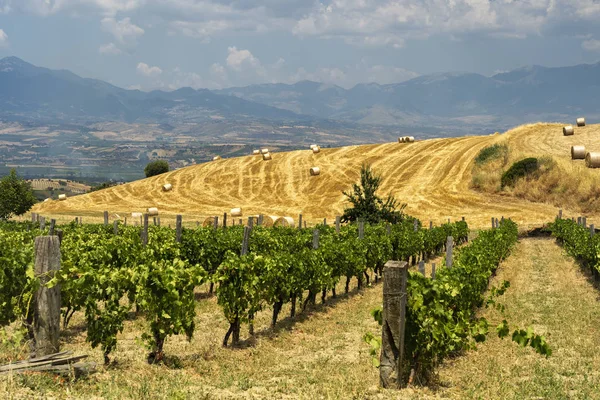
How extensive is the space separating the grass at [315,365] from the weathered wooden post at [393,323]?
27 centimetres

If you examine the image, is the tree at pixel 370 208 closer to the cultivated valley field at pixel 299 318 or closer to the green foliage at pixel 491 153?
the cultivated valley field at pixel 299 318

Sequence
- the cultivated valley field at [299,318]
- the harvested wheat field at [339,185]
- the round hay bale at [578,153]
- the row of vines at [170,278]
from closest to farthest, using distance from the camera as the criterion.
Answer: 1. the cultivated valley field at [299,318]
2. the row of vines at [170,278]
3. the harvested wheat field at [339,185]
4. the round hay bale at [578,153]

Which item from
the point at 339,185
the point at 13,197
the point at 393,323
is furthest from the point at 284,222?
the point at 393,323

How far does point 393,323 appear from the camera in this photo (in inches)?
362

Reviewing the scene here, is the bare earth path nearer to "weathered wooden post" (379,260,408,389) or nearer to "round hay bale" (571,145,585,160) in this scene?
"weathered wooden post" (379,260,408,389)

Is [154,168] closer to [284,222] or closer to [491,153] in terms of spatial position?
[491,153]

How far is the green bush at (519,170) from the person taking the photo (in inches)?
2276

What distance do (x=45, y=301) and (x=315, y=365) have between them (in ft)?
16.4

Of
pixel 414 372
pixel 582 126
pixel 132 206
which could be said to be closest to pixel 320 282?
pixel 414 372

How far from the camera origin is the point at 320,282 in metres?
17.8

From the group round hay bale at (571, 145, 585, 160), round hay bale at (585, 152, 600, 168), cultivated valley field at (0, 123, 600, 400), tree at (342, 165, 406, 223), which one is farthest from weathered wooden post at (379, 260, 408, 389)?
round hay bale at (571, 145, 585, 160)

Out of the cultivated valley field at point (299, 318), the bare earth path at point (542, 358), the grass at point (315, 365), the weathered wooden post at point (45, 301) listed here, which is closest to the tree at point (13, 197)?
the cultivated valley field at point (299, 318)

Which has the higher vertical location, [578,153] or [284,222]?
[578,153]

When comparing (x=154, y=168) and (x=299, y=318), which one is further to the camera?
(x=154, y=168)
